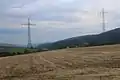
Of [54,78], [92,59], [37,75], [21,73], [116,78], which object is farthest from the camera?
[92,59]

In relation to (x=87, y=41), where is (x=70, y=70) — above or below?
below

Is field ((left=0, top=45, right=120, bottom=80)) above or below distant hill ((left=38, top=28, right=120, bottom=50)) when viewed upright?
below

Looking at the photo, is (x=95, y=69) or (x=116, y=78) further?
(x=95, y=69)

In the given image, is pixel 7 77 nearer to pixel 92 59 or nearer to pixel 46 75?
pixel 46 75

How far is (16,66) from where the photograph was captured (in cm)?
2512

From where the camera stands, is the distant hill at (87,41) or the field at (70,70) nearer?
the field at (70,70)

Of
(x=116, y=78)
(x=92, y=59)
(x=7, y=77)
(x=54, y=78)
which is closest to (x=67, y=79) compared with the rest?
(x=54, y=78)

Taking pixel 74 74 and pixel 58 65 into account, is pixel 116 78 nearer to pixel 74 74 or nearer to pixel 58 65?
pixel 74 74

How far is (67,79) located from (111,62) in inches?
252

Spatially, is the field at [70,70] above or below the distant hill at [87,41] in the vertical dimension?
below

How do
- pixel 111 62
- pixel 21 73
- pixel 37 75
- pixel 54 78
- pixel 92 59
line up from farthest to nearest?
pixel 92 59 < pixel 111 62 < pixel 21 73 < pixel 37 75 < pixel 54 78

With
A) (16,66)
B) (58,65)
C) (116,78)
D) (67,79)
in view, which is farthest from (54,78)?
(16,66)

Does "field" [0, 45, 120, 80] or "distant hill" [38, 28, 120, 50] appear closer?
"field" [0, 45, 120, 80]

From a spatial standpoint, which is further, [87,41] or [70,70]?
[87,41]
